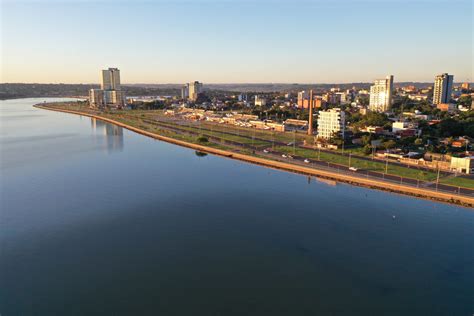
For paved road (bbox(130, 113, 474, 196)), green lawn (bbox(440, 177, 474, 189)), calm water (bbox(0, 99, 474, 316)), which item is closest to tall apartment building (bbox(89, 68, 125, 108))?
paved road (bbox(130, 113, 474, 196))

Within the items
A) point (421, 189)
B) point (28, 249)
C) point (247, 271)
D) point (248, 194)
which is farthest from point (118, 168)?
point (421, 189)

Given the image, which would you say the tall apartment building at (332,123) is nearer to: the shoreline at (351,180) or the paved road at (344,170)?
the paved road at (344,170)

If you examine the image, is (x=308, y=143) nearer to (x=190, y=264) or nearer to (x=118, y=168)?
(x=118, y=168)

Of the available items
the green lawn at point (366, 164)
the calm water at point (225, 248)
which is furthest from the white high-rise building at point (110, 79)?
the calm water at point (225, 248)

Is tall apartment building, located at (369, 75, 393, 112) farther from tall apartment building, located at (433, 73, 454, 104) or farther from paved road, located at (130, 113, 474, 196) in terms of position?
paved road, located at (130, 113, 474, 196)

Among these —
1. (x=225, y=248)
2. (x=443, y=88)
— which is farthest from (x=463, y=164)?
(x=443, y=88)
